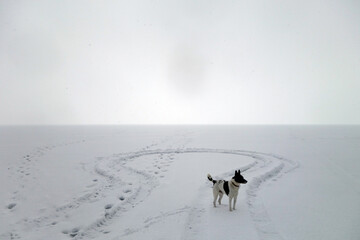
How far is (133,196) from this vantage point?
7117mm

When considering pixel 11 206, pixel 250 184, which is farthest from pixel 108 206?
pixel 250 184

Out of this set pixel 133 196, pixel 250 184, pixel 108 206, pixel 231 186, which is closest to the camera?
pixel 231 186

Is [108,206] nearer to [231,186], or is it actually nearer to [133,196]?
[133,196]

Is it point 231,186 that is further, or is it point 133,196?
point 133,196

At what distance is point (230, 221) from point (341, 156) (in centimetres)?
1145

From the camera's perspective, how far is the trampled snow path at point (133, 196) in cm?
509

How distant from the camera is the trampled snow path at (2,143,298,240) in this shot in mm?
5089

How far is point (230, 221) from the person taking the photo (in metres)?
5.36

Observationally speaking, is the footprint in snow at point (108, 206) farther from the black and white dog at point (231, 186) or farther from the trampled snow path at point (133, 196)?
the black and white dog at point (231, 186)

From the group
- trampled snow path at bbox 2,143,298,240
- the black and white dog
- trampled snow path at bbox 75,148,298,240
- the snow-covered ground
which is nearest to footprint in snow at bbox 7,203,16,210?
the snow-covered ground

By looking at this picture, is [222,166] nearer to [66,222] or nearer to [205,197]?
[205,197]

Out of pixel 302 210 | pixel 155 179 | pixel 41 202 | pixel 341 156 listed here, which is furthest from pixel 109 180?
pixel 341 156

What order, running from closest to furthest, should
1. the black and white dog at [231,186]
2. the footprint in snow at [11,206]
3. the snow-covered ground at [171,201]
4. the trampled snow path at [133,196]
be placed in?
the snow-covered ground at [171,201] → the trampled snow path at [133,196] → the black and white dog at [231,186] → the footprint in snow at [11,206]

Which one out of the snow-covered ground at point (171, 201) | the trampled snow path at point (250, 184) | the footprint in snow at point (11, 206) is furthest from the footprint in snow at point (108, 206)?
the footprint in snow at point (11, 206)
